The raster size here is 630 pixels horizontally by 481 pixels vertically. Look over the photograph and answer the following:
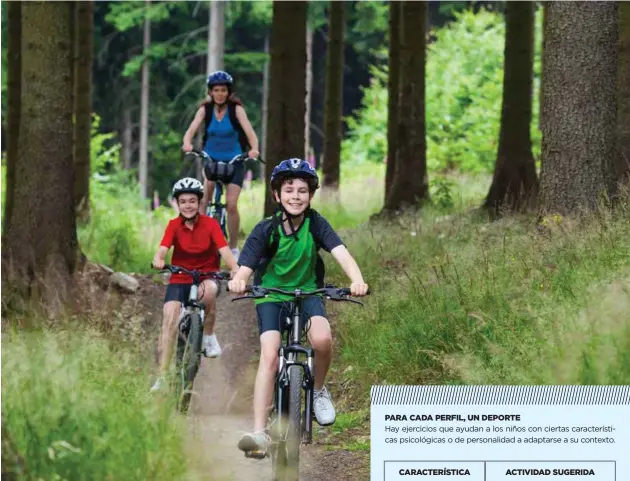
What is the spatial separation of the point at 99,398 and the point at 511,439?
7.62ft

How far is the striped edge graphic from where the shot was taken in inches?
215

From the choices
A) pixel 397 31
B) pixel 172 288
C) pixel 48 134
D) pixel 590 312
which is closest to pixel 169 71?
pixel 397 31

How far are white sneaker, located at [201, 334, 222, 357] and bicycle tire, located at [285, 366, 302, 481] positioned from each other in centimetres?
348

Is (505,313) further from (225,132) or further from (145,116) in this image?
(145,116)

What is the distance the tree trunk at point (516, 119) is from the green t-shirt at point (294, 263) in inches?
336

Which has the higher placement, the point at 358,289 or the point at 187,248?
the point at 187,248

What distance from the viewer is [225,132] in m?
13.4

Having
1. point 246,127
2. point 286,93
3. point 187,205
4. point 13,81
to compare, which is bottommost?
point 187,205

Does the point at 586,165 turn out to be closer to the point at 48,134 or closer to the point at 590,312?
the point at 590,312

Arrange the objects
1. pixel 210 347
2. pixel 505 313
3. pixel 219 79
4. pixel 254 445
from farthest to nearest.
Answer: pixel 219 79 < pixel 210 347 < pixel 505 313 < pixel 254 445

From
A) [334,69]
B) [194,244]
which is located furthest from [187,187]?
[334,69]

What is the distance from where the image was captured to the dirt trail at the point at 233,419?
6.42 meters

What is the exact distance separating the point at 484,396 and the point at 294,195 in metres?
2.40

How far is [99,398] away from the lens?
6488 millimetres
